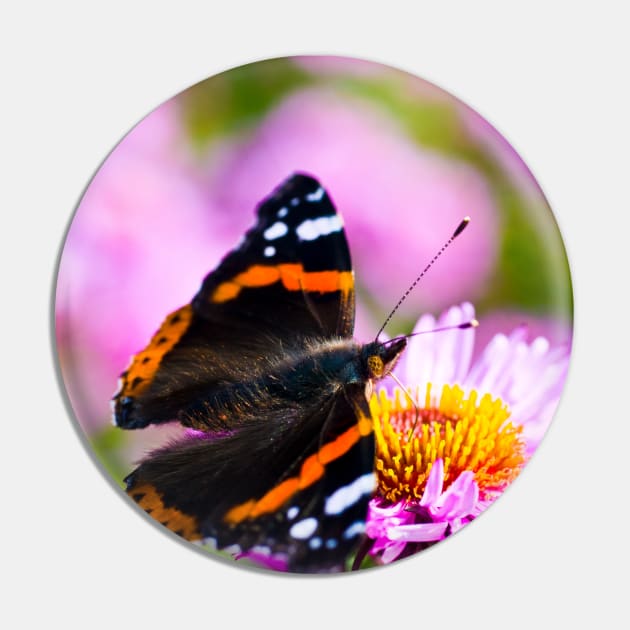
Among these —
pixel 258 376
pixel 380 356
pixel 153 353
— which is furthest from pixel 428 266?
pixel 153 353

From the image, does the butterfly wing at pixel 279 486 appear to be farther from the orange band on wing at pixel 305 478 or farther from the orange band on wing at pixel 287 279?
the orange band on wing at pixel 287 279

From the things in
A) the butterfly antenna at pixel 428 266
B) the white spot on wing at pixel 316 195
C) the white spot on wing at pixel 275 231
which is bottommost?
the butterfly antenna at pixel 428 266

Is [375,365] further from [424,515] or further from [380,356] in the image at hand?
[424,515]

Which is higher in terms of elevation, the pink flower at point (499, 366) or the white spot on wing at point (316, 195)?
the white spot on wing at point (316, 195)

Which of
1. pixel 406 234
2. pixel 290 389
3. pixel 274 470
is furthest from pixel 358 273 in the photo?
pixel 274 470

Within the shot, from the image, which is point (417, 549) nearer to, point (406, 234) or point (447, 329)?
point (447, 329)

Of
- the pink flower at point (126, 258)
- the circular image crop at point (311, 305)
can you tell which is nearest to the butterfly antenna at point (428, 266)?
the circular image crop at point (311, 305)
